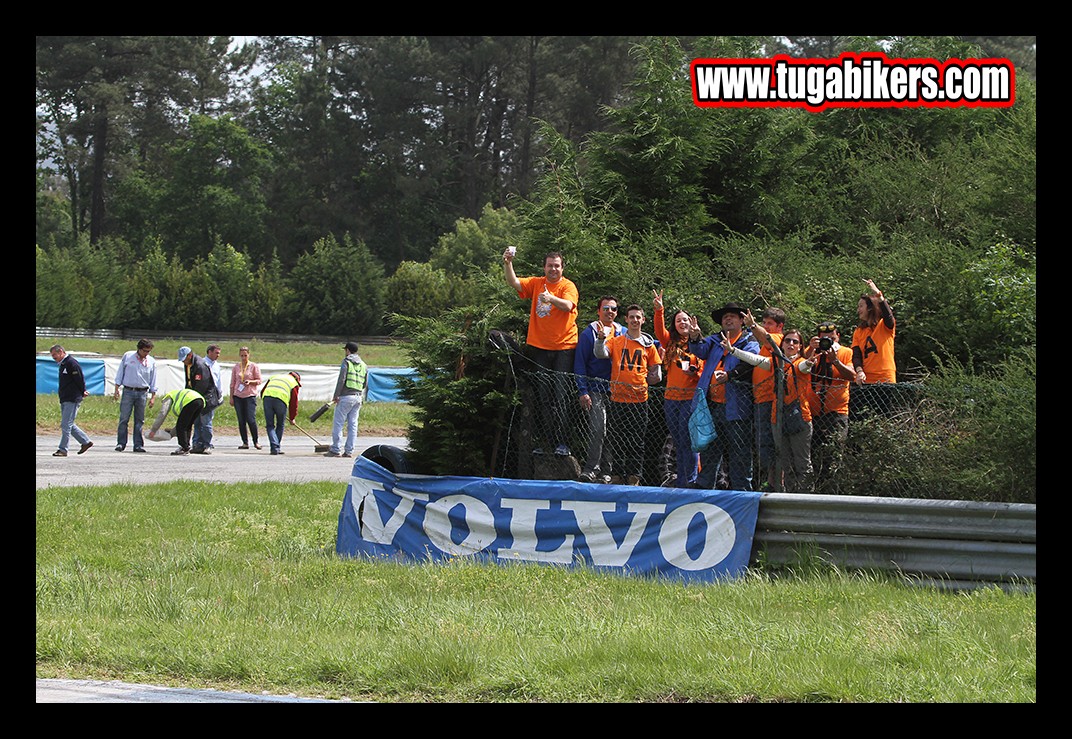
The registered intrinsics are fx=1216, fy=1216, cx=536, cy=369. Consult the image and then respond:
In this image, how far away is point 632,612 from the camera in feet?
25.4

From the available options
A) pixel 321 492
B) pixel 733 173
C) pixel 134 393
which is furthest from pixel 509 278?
pixel 134 393

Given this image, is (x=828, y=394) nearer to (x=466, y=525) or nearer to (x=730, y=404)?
(x=730, y=404)

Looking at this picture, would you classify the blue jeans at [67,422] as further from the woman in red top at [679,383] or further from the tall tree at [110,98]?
the tall tree at [110,98]

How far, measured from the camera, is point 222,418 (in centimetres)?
2656

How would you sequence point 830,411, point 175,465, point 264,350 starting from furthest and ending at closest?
point 264,350
point 175,465
point 830,411

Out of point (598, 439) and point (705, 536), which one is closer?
point (705, 536)

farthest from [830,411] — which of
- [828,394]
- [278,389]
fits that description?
[278,389]

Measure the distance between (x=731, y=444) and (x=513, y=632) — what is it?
3.17 meters

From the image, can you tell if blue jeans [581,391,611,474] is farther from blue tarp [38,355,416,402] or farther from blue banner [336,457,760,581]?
blue tarp [38,355,416,402]

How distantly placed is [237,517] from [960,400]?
7276 mm

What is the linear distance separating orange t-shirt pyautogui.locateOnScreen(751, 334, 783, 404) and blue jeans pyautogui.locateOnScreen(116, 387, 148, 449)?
12.8m

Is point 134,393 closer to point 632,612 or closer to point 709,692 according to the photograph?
point 632,612

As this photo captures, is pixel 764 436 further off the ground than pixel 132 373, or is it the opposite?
pixel 132 373

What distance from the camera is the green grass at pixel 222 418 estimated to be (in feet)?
79.0
